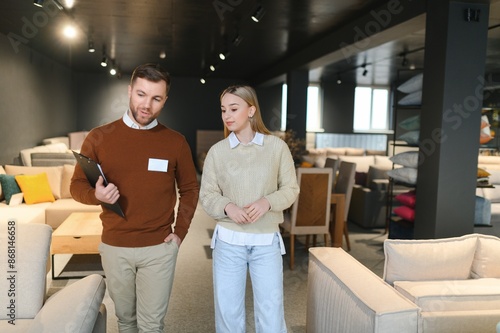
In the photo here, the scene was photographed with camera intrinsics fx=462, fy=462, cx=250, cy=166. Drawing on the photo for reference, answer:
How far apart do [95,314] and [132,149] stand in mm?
695

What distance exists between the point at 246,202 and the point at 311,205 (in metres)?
2.66

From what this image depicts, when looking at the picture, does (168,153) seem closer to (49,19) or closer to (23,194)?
(23,194)

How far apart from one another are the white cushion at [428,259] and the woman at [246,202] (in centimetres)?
69

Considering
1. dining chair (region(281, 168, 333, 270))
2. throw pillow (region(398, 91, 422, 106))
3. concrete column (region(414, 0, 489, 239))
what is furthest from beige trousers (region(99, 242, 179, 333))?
throw pillow (region(398, 91, 422, 106))

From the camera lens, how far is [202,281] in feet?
13.6

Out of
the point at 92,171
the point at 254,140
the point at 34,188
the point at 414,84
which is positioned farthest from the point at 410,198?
the point at 34,188

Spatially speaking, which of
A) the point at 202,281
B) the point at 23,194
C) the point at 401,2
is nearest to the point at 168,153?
the point at 202,281

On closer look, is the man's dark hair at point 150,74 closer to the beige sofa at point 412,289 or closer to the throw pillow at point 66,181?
the beige sofa at point 412,289

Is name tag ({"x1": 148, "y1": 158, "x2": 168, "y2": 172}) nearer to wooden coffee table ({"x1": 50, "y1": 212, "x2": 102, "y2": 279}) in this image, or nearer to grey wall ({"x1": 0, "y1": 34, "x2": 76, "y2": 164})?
wooden coffee table ({"x1": 50, "y1": 212, "x2": 102, "y2": 279})

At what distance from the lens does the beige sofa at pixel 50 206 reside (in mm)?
5016

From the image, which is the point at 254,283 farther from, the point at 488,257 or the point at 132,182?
the point at 488,257

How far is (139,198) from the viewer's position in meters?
1.92

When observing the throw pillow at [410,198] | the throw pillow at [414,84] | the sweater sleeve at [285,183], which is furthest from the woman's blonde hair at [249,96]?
the throw pillow at [414,84]

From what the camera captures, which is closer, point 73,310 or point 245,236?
point 73,310
